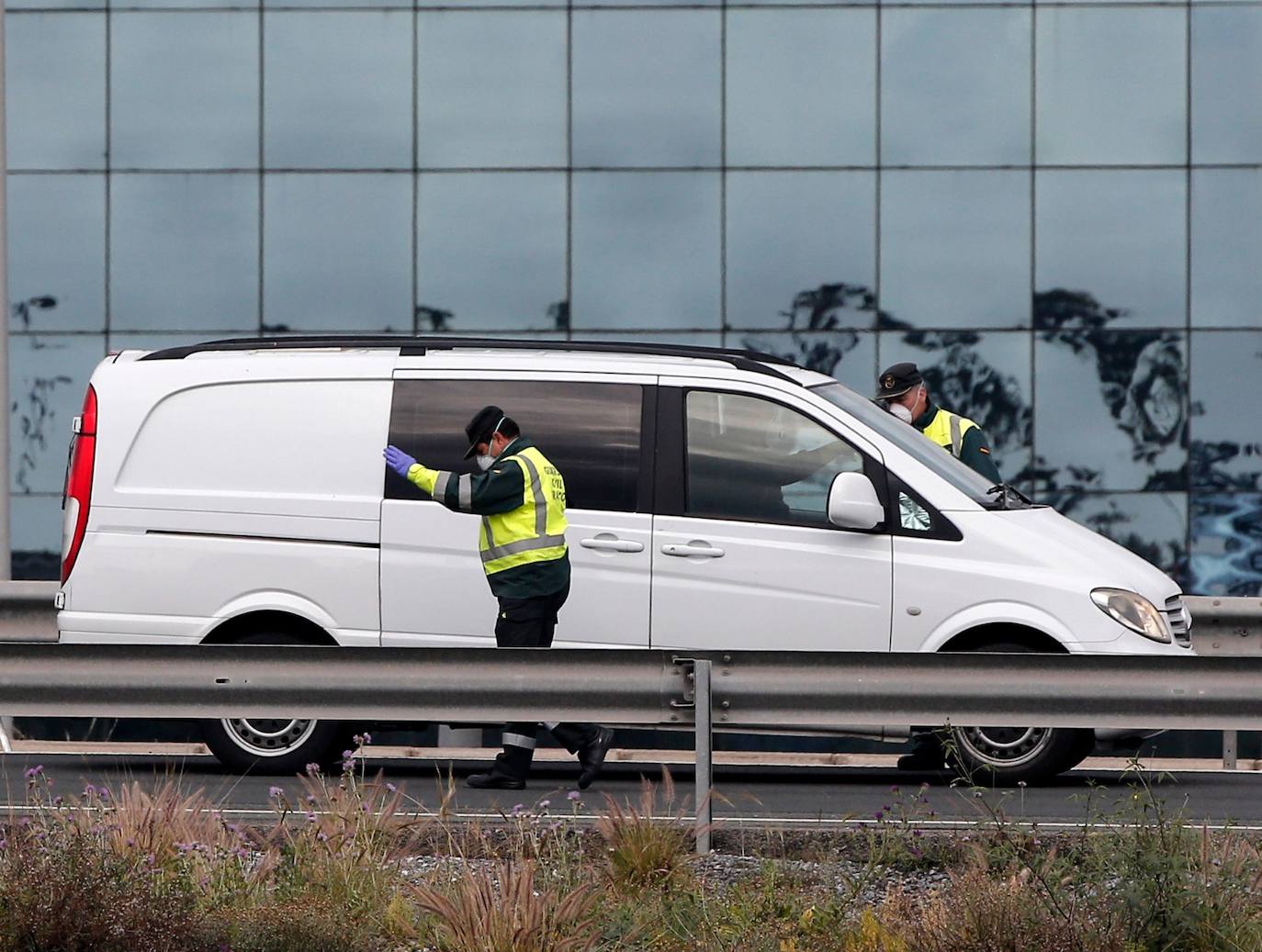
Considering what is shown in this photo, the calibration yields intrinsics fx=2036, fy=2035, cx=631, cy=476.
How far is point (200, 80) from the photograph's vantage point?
19609 mm

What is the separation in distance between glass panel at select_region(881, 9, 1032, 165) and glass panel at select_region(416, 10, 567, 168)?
10.4 ft

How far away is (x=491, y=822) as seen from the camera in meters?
7.89

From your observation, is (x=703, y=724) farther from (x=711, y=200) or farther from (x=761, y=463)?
(x=711, y=200)

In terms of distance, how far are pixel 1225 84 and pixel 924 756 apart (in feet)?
35.8

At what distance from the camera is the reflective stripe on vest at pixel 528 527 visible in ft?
31.3

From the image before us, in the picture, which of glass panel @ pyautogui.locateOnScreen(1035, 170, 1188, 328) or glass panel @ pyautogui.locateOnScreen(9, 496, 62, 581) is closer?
Answer: glass panel @ pyautogui.locateOnScreen(1035, 170, 1188, 328)

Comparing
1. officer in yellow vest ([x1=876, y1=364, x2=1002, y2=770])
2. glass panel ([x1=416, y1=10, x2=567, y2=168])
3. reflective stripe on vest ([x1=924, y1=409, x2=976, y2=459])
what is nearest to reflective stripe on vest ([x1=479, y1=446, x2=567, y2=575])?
officer in yellow vest ([x1=876, y1=364, x2=1002, y2=770])

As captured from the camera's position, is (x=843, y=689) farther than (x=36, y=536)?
No

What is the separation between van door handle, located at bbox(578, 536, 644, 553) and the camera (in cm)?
995

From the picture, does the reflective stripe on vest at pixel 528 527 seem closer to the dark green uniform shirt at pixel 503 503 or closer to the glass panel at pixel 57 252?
the dark green uniform shirt at pixel 503 503

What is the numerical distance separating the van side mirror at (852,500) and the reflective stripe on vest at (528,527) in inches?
51.0

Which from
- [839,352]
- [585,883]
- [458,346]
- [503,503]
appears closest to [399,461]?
[503,503]

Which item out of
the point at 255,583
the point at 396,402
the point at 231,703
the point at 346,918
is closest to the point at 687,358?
the point at 396,402

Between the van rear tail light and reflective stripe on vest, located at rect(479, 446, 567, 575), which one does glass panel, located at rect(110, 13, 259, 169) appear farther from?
reflective stripe on vest, located at rect(479, 446, 567, 575)
